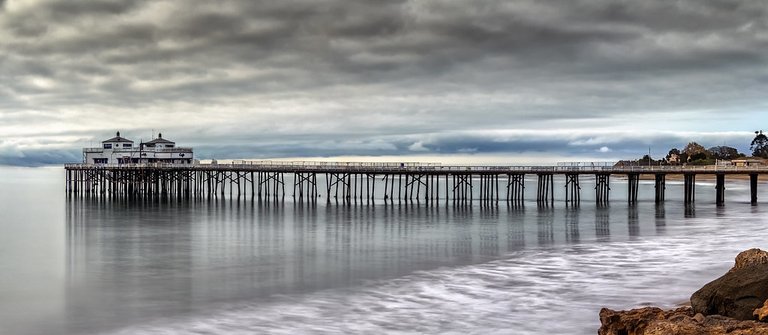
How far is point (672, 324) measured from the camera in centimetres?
949

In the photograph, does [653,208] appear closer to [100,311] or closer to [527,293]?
[527,293]

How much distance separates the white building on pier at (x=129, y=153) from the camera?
217ft

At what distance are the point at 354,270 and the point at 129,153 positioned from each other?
50.1 m

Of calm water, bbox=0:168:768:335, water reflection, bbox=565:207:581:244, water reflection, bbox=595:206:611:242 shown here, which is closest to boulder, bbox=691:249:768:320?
calm water, bbox=0:168:768:335

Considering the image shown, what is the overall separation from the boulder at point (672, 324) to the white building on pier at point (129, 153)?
5975 cm

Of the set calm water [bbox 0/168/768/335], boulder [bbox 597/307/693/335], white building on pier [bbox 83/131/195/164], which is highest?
white building on pier [bbox 83/131/195/164]

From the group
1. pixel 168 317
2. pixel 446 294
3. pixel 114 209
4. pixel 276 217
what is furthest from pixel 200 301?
pixel 114 209

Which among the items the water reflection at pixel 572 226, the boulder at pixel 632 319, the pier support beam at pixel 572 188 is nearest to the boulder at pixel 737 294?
the boulder at pixel 632 319

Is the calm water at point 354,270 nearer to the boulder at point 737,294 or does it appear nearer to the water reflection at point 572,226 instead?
the water reflection at point 572,226

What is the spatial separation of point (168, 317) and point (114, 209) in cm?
3466

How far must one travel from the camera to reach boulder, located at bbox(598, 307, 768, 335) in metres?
9.17

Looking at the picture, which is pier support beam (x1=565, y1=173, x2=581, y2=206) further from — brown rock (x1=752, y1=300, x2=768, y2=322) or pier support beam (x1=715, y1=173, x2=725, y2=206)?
brown rock (x1=752, y1=300, x2=768, y2=322)

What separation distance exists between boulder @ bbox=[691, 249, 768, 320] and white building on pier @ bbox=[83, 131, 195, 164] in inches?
2358

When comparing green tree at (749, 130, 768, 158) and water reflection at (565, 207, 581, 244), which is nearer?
water reflection at (565, 207, 581, 244)
